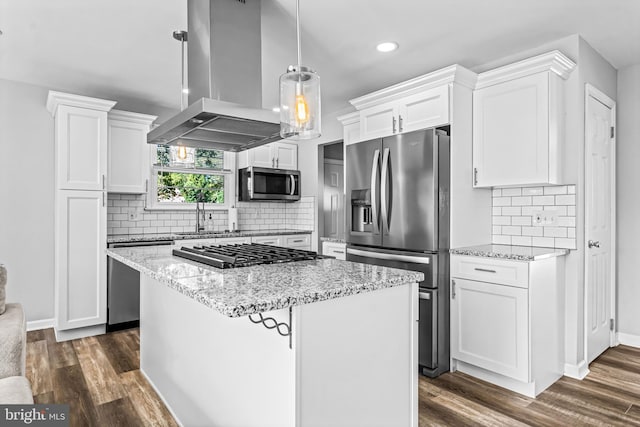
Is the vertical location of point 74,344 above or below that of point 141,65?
below

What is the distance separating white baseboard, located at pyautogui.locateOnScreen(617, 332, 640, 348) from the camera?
3.27 m

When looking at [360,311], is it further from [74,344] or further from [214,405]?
[74,344]

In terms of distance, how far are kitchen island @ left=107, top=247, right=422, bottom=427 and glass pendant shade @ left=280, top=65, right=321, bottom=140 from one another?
26.7 inches

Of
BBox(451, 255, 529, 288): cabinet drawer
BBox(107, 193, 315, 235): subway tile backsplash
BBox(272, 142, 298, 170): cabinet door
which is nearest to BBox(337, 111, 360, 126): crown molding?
BBox(272, 142, 298, 170): cabinet door

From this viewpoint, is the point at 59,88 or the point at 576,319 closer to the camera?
the point at 576,319

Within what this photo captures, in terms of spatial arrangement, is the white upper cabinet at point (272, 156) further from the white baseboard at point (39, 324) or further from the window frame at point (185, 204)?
the white baseboard at point (39, 324)

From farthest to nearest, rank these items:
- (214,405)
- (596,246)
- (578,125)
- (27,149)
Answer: (27,149)
(596,246)
(578,125)
(214,405)

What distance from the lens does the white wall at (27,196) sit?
3.62 m

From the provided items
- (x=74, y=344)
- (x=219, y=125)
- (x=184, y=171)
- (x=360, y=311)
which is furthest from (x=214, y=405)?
(x=184, y=171)

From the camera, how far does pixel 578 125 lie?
2779mm

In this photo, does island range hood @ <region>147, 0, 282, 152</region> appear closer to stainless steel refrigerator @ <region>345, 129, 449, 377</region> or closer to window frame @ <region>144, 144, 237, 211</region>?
stainless steel refrigerator @ <region>345, 129, 449, 377</region>

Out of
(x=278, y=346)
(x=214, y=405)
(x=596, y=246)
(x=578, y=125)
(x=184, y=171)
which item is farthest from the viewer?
(x=184, y=171)

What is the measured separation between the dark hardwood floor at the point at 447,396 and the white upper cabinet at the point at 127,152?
167cm

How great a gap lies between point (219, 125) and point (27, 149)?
8.91ft
